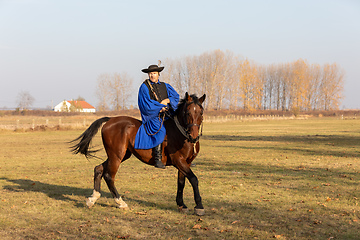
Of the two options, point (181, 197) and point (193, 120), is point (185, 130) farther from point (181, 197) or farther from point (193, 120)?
point (181, 197)

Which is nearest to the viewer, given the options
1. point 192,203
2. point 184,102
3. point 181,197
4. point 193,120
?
point 193,120

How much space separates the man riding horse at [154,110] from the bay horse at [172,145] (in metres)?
0.16

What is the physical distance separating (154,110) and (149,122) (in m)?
0.31

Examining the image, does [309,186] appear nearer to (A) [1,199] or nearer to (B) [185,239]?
(B) [185,239]

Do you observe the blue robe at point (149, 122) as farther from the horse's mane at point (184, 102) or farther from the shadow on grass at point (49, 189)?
the shadow on grass at point (49, 189)

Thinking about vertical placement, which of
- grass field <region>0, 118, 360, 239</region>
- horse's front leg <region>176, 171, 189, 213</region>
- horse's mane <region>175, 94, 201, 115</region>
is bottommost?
grass field <region>0, 118, 360, 239</region>

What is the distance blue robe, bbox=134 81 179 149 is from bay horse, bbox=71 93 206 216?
15 cm

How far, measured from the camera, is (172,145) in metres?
7.66

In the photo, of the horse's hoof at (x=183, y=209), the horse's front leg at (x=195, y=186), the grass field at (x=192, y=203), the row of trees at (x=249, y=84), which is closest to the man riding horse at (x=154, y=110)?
the horse's front leg at (x=195, y=186)

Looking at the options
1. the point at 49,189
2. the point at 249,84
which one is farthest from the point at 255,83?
the point at 49,189

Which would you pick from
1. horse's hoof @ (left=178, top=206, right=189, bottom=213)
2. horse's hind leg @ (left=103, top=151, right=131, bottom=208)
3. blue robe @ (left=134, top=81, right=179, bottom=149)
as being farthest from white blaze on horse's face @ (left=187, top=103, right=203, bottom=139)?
horse's hind leg @ (left=103, top=151, right=131, bottom=208)

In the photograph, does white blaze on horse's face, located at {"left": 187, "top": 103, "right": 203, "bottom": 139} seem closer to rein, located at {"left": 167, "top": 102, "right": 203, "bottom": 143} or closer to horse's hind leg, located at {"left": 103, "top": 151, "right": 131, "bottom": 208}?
rein, located at {"left": 167, "top": 102, "right": 203, "bottom": 143}

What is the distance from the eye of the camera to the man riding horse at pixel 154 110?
772 centimetres

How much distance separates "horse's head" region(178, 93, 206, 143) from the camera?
Answer: 7137 millimetres
